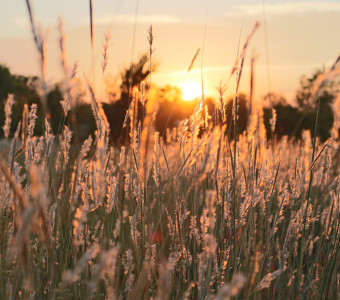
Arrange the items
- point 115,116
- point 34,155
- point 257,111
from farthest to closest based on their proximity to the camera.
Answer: point 115,116, point 34,155, point 257,111

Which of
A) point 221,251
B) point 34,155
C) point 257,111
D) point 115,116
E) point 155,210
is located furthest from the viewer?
point 115,116

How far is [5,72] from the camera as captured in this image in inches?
1500

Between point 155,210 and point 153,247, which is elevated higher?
point 153,247

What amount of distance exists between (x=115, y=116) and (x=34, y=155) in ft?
35.9

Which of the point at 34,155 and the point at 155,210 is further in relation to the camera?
the point at 155,210

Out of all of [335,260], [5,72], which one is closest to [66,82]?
[335,260]

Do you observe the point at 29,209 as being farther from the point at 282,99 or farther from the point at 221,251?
the point at 282,99

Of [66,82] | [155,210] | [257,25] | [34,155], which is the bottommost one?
[155,210]

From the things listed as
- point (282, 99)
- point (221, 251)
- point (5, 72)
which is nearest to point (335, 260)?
point (221, 251)

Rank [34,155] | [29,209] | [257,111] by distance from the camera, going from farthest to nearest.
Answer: [34,155] → [257,111] → [29,209]

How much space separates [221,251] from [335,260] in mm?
586

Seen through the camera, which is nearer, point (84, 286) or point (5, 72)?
point (84, 286)

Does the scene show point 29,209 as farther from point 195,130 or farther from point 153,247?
point 153,247

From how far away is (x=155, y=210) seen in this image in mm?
4020
